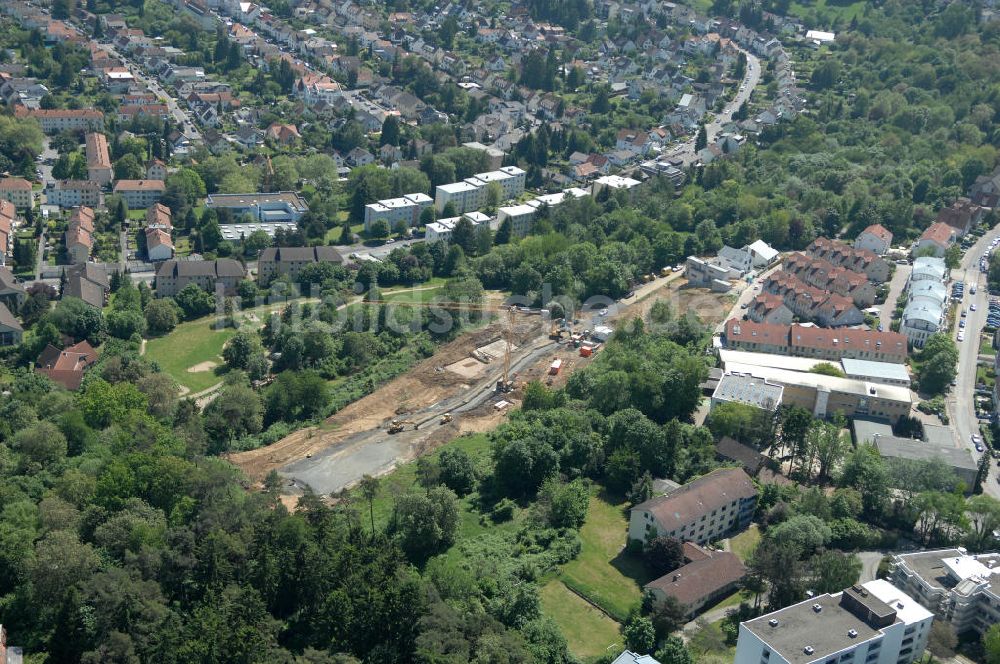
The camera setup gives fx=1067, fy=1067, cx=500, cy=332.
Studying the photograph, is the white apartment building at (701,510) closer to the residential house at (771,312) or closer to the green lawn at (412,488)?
the green lawn at (412,488)

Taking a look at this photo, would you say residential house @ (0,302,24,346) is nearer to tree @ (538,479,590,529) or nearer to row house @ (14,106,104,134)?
tree @ (538,479,590,529)

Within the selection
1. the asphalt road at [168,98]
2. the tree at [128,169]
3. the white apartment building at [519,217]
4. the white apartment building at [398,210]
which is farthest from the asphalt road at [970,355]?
the asphalt road at [168,98]

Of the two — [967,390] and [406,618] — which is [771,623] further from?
[967,390]

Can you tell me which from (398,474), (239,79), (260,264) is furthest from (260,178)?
(398,474)

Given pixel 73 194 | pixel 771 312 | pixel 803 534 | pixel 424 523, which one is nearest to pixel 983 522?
pixel 803 534

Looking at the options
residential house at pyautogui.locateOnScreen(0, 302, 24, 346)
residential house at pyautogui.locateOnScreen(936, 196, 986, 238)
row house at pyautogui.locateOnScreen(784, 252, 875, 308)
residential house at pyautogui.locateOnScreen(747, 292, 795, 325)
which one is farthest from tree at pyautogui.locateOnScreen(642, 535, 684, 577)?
residential house at pyautogui.locateOnScreen(936, 196, 986, 238)

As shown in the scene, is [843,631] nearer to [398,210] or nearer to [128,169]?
[398,210]
